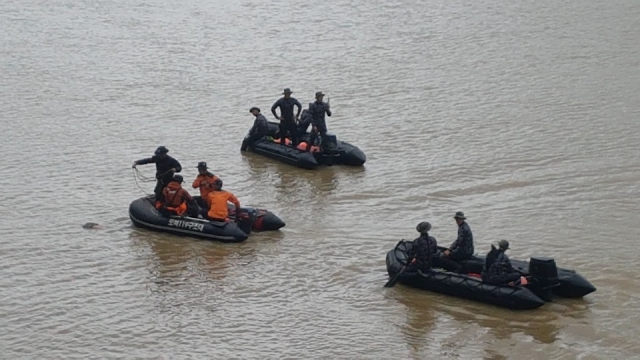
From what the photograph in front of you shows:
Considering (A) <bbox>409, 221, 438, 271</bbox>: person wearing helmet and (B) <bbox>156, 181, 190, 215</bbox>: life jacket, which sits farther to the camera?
(B) <bbox>156, 181, 190, 215</bbox>: life jacket

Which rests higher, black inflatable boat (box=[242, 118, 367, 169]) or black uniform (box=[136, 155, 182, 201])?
black inflatable boat (box=[242, 118, 367, 169])

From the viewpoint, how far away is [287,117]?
25.7 meters

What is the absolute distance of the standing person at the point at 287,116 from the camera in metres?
25.5

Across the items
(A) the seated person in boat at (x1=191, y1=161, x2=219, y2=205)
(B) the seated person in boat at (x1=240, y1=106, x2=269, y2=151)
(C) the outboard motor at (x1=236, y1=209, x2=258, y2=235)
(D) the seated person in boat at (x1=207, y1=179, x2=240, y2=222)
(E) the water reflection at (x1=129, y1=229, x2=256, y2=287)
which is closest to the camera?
(E) the water reflection at (x1=129, y1=229, x2=256, y2=287)

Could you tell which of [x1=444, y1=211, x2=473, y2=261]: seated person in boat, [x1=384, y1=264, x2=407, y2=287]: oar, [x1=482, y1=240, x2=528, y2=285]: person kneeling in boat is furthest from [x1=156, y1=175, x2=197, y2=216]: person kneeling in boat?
[x1=482, y1=240, x2=528, y2=285]: person kneeling in boat

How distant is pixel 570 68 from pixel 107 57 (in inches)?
633

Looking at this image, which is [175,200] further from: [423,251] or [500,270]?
[500,270]

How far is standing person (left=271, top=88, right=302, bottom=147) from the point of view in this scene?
2552 centimetres

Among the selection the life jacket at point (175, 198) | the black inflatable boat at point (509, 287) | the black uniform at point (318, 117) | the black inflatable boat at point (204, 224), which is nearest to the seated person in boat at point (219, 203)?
the black inflatable boat at point (204, 224)

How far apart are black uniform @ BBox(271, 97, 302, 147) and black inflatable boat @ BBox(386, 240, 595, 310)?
329 inches

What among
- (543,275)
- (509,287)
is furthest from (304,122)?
(543,275)

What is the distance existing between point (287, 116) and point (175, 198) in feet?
18.2

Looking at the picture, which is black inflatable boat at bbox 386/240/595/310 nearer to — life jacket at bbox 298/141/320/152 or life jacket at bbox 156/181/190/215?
life jacket at bbox 156/181/190/215

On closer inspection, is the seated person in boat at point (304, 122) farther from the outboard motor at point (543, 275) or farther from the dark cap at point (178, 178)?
the outboard motor at point (543, 275)
